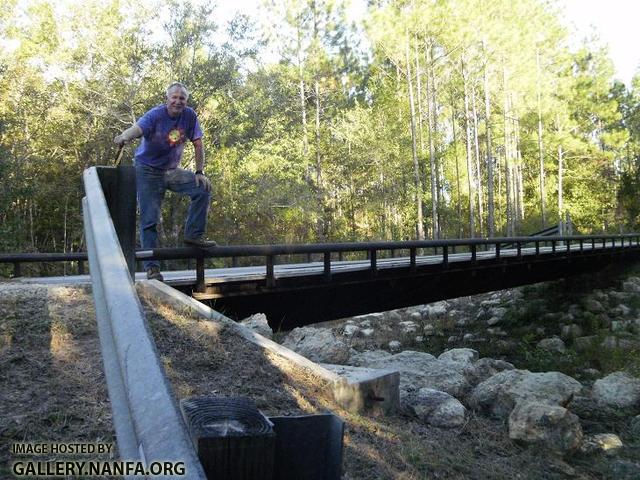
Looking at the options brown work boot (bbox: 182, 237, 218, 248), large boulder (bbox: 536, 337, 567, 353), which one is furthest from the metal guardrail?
large boulder (bbox: 536, 337, 567, 353)

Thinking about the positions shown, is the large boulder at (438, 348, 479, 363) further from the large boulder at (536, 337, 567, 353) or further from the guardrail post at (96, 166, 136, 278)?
the guardrail post at (96, 166, 136, 278)

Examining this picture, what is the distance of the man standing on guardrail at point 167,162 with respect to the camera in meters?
5.32

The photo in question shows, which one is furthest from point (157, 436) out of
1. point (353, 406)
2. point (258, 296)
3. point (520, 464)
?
point (258, 296)

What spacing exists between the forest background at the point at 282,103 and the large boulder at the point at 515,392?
17875 millimetres

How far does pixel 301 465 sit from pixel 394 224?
34401mm

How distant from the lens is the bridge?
41.4 inches

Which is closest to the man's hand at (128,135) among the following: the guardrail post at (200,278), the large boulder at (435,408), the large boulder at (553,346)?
the guardrail post at (200,278)

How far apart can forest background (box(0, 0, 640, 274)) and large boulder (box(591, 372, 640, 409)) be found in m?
17.9

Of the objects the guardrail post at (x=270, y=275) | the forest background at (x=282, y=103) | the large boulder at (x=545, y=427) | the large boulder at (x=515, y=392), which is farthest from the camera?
the forest background at (x=282, y=103)

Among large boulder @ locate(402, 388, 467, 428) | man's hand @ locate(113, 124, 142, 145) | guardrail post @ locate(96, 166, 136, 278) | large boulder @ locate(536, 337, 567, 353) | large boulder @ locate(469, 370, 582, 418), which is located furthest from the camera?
large boulder @ locate(536, 337, 567, 353)

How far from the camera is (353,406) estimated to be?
15.1 feet

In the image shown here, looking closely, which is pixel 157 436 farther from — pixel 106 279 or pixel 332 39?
pixel 332 39

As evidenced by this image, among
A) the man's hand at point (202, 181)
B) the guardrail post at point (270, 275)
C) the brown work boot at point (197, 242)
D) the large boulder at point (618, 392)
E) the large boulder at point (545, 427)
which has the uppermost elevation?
the man's hand at point (202, 181)

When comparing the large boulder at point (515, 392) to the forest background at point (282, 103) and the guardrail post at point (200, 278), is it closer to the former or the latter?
the guardrail post at point (200, 278)
